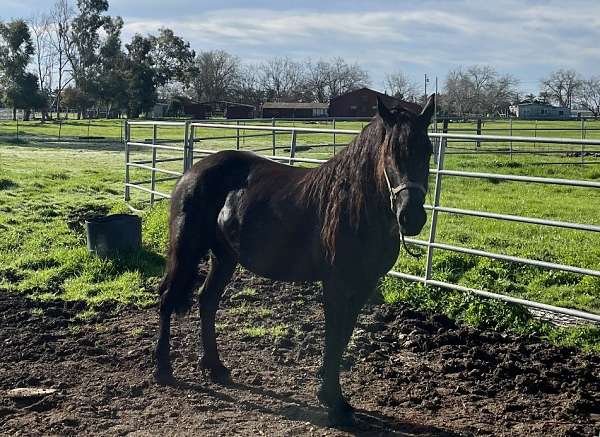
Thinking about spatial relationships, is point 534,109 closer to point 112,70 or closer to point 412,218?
point 112,70

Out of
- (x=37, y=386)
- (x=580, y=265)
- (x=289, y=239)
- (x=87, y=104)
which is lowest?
(x=37, y=386)

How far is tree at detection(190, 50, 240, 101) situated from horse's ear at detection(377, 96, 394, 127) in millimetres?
79061

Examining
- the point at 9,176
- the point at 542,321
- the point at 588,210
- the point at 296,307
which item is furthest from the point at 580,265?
the point at 9,176

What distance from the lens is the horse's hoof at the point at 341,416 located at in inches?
145

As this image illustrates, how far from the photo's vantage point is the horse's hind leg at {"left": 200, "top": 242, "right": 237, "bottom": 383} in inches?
175

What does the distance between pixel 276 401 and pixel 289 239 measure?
1.01 metres

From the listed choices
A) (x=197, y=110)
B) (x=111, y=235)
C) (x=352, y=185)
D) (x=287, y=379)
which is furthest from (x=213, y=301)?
(x=197, y=110)

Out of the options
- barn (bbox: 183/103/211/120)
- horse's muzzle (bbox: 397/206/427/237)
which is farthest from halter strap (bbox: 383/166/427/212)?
barn (bbox: 183/103/211/120)

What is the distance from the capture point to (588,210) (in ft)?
35.0

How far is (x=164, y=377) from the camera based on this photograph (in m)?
4.36

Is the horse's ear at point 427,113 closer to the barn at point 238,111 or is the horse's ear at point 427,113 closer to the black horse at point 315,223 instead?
the black horse at point 315,223

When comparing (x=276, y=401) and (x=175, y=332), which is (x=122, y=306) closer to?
(x=175, y=332)

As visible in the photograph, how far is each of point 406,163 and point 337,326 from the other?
3.58 feet

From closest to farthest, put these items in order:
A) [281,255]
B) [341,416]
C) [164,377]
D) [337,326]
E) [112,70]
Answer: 1. [341,416]
2. [337,326]
3. [281,255]
4. [164,377]
5. [112,70]
